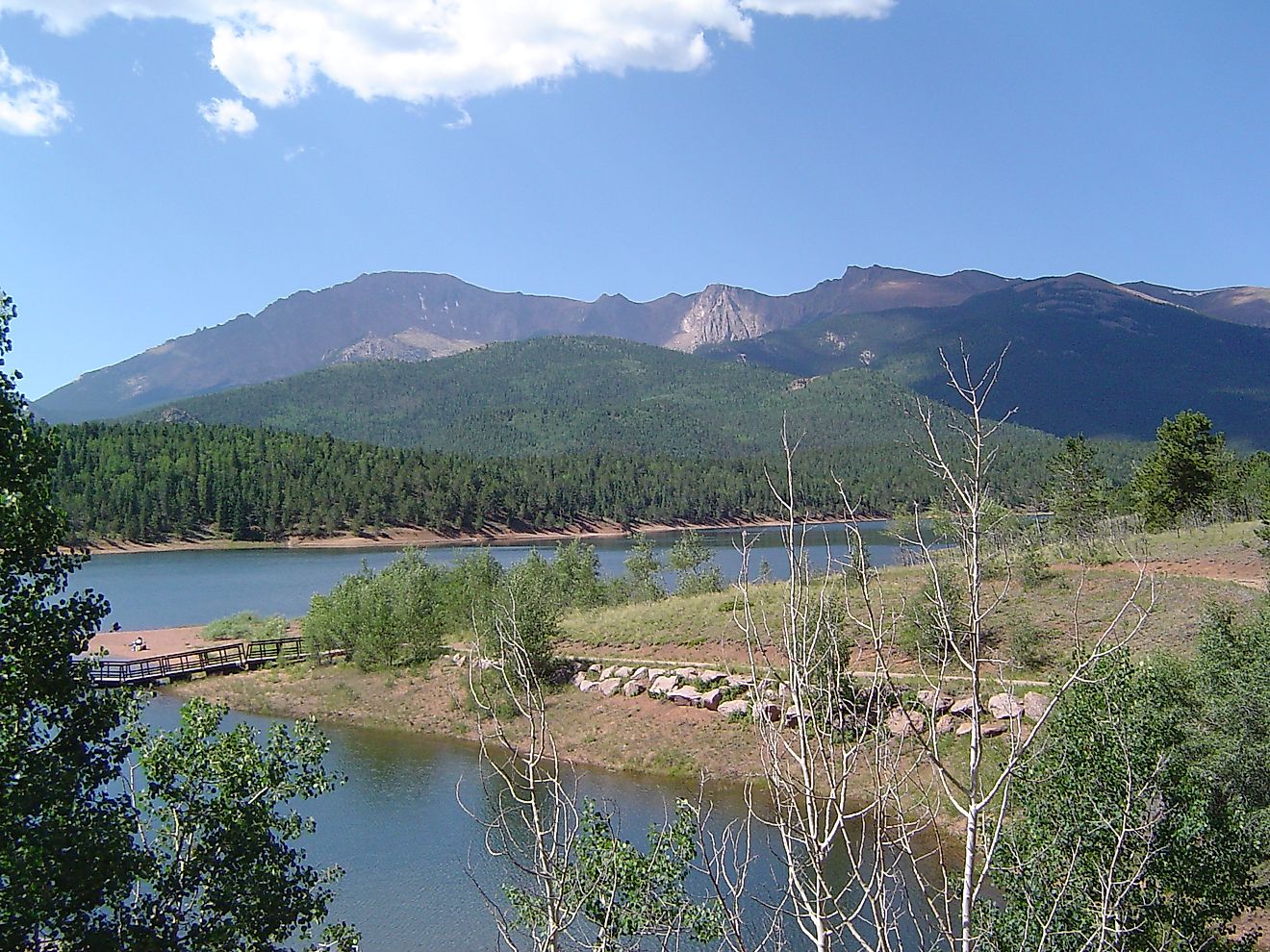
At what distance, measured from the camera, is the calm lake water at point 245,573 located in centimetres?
6350

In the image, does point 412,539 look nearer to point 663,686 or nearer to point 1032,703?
point 663,686

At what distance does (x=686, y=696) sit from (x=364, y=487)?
106m

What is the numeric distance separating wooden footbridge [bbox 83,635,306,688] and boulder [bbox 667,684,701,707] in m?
21.6

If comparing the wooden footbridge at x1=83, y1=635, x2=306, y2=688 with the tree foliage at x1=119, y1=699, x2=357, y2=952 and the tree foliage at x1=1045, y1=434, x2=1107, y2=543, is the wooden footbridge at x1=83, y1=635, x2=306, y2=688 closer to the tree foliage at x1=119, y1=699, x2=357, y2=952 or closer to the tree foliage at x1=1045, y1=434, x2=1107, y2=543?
the tree foliage at x1=119, y1=699, x2=357, y2=952

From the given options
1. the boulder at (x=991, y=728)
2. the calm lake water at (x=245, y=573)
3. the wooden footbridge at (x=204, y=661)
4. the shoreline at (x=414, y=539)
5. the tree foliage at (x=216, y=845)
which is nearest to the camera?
the tree foliage at (x=216, y=845)

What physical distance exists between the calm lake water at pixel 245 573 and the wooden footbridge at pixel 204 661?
10243mm

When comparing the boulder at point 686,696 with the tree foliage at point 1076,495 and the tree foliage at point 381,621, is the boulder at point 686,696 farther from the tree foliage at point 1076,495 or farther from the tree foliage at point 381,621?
the tree foliage at point 1076,495

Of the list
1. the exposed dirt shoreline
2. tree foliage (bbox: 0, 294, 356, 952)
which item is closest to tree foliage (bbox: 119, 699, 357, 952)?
tree foliage (bbox: 0, 294, 356, 952)

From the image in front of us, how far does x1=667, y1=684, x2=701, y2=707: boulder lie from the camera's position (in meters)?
34.1

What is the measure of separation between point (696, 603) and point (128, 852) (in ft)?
120

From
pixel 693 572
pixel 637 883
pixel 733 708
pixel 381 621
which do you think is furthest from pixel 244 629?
pixel 637 883

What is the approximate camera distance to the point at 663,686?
35.6 m

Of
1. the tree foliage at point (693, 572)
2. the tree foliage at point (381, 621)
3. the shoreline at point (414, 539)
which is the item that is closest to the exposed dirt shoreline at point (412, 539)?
the shoreline at point (414, 539)

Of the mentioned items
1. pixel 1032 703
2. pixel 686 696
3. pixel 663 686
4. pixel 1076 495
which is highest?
pixel 1076 495
